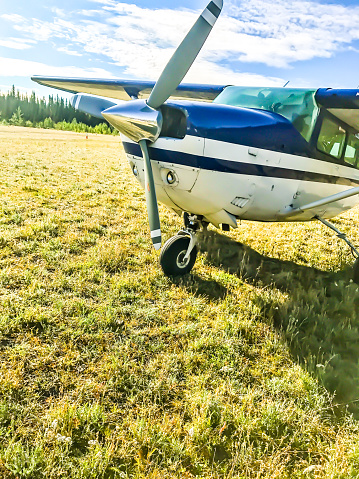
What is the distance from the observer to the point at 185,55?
4035mm

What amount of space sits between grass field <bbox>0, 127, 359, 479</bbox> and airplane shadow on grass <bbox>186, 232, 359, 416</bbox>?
2cm

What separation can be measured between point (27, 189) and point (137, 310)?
24.8 feet

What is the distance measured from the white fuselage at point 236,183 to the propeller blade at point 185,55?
550 mm

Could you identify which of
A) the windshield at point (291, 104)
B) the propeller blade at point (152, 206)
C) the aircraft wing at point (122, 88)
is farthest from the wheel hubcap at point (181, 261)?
the aircraft wing at point (122, 88)

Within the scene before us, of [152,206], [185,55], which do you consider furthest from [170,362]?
[185,55]

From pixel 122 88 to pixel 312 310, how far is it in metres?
7.06

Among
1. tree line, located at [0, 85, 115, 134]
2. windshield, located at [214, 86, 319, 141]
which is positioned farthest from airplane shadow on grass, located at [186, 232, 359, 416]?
tree line, located at [0, 85, 115, 134]

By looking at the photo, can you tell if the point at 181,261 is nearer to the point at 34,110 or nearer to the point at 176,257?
the point at 176,257

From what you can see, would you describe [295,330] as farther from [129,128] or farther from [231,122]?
[129,128]

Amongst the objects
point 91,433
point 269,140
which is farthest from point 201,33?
point 91,433

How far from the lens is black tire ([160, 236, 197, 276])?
17.3 feet

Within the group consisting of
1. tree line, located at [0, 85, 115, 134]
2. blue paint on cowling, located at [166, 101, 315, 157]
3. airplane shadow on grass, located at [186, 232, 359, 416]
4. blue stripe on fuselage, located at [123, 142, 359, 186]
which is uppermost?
tree line, located at [0, 85, 115, 134]

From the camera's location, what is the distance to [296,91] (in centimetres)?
527

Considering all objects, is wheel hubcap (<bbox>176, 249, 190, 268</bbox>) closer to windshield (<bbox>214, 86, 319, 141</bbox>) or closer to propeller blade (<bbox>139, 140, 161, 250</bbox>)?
propeller blade (<bbox>139, 140, 161, 250</bbox>)
